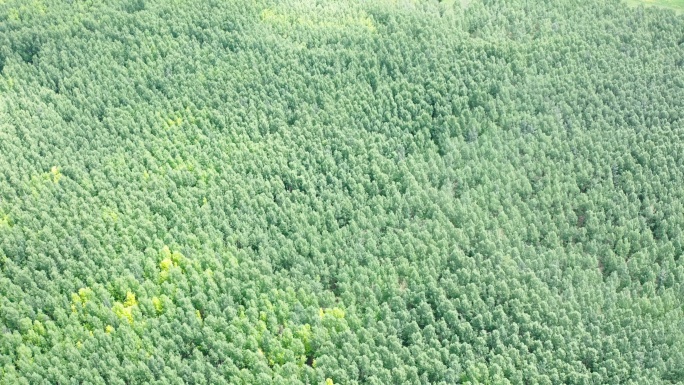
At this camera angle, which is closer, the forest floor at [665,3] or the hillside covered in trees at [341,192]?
the hillside covered in trees at [341,192]

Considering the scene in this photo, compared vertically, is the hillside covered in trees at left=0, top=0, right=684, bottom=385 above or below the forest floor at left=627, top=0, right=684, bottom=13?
below

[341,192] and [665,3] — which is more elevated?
[665,3]

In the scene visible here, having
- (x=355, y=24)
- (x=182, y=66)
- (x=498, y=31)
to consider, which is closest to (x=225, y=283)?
(x=182, y=66)

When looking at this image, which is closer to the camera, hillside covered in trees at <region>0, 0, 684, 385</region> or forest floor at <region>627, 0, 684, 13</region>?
hillside covered in trees at <region>0, 0, 684, 385</region>

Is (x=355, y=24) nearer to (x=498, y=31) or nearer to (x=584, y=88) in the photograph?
(x=498, y=31)
